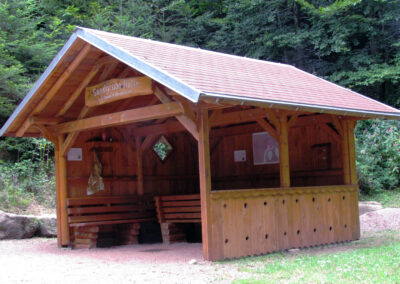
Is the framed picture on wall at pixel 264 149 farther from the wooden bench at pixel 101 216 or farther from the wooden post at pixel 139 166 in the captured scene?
the wooden bench at pixel 101 216

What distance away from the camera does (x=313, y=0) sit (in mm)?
23453

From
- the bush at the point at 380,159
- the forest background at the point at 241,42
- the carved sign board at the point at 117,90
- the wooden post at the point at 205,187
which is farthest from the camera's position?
the forest background at the point at 241,42

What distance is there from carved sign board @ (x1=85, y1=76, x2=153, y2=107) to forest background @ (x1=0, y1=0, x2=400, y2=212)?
630 centimetres

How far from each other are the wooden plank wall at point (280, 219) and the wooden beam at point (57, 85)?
3683 mm

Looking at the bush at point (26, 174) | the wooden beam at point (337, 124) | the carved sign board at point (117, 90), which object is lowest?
the bush at point (26, 174)

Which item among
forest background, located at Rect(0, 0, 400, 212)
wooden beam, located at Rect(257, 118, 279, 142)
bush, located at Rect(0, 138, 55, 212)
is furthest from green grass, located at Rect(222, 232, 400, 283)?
bush, located at Rect(0, 138, 55, 212)

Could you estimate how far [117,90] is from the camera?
9.34m

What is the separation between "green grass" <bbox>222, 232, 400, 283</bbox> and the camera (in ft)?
20.7

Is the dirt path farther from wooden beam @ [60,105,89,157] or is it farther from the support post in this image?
wooden beam @ [60,105,89,157]

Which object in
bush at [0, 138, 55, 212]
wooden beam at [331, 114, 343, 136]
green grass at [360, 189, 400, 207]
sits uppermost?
wooden beam at [331, 114, 343, 136]

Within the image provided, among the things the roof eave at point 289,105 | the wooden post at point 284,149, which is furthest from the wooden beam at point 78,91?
the wooden post at point 284,149

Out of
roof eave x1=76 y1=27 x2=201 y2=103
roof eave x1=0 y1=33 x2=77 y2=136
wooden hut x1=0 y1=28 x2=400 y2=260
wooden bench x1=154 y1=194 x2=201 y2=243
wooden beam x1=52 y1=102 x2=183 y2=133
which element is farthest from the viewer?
wooden bench x1=154 y1=194 x2=201 y2=243

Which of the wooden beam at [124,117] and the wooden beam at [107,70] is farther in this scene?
the wooden beam at [107,70]

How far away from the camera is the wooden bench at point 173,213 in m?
10.8
